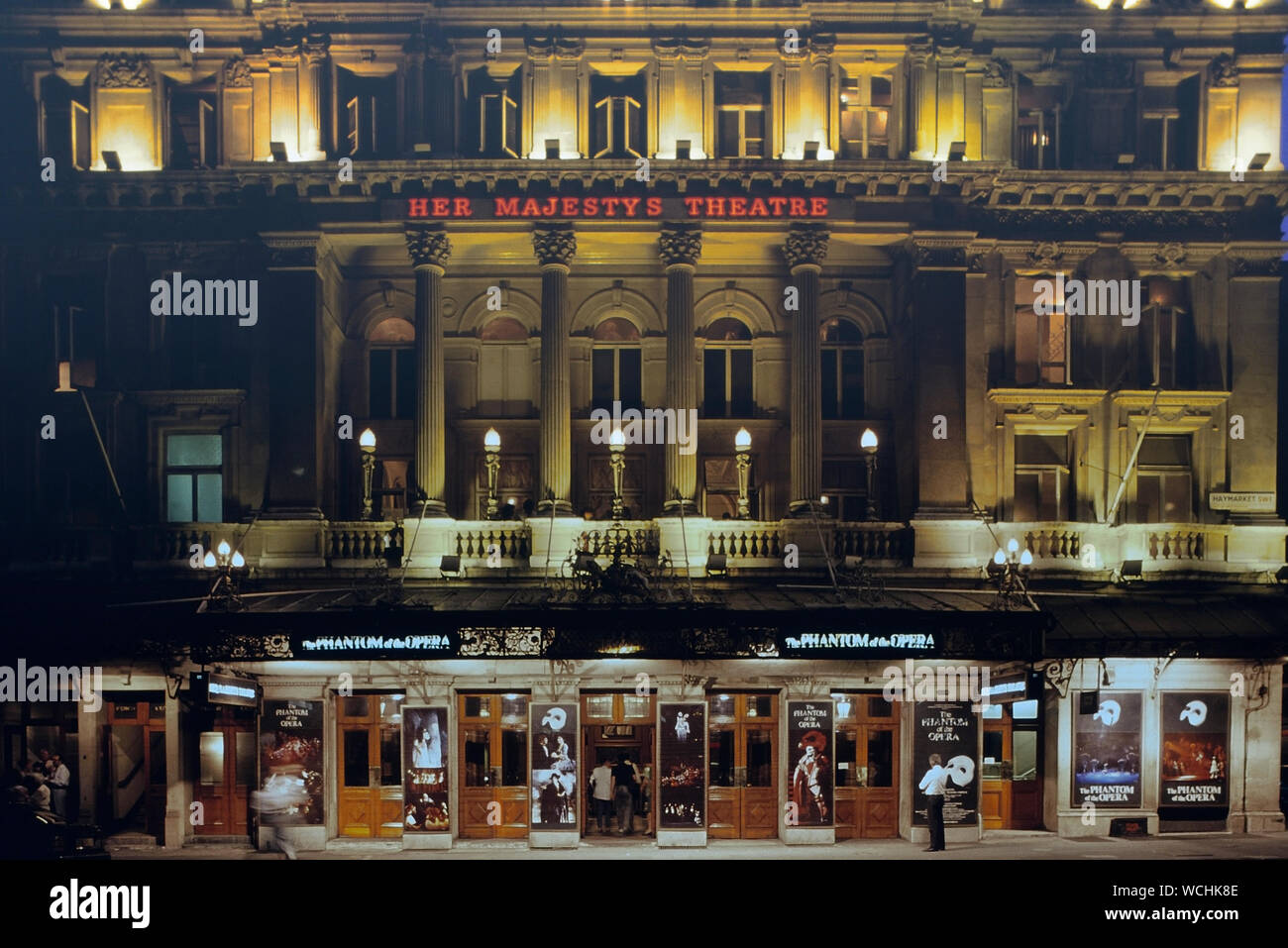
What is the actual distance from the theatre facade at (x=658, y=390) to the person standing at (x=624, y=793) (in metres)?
0.32

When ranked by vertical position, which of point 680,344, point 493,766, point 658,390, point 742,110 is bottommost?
point 493,766

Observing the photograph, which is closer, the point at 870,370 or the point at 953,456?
the point at 953,456

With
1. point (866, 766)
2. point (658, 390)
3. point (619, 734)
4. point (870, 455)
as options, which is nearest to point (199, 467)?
point (658, 390)

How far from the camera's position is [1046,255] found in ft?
98.7

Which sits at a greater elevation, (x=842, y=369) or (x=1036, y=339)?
(x=1036, y=339)

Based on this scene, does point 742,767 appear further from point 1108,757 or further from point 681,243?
point 681,243

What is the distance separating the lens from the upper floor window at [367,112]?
30.6 metres

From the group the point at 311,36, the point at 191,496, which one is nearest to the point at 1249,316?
the point at 311,36

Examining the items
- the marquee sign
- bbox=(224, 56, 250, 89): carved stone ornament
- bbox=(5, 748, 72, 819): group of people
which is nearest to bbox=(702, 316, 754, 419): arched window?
the marquee sign

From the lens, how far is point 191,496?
3067 cm

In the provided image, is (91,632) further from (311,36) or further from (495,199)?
(311,36)

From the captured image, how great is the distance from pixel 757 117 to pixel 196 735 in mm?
20679

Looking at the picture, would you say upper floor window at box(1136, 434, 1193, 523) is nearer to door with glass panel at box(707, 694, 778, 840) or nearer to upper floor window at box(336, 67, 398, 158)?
door with glass panel at box(707, 694, 778, 840)

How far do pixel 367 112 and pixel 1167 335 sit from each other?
21.6 meters
